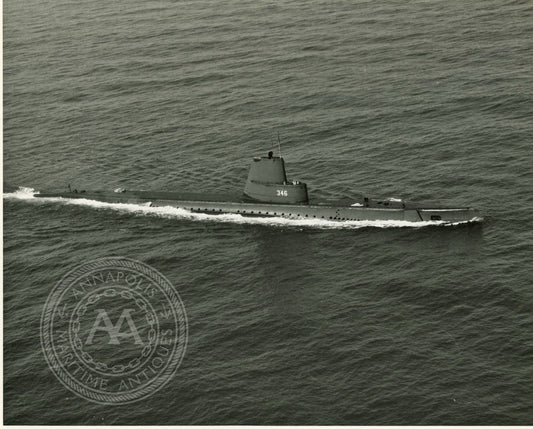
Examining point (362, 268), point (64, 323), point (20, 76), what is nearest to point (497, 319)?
point (362, 268)

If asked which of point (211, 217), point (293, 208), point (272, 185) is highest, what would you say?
point (272, 185)

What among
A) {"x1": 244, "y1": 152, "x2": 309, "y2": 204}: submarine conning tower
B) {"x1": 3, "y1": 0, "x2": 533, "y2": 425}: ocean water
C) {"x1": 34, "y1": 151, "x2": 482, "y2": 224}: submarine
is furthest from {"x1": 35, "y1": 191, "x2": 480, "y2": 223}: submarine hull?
{"x1": 3, "y1": 0, "x2": 533, "y2": 425}: ocean water

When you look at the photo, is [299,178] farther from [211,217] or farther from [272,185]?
[211,217]

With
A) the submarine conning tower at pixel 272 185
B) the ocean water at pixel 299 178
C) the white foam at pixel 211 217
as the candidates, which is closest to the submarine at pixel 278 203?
the submarine conning tower at pixel 272 185

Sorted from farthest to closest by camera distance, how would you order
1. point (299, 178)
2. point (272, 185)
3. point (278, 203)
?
1. point (299, 178)
2. point (272, 185)
3. point (278, 203)

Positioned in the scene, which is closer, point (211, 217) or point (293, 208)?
point (293, 208)

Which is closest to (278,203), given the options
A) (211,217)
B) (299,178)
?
(211,217)

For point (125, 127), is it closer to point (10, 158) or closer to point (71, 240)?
point (10, 158)
